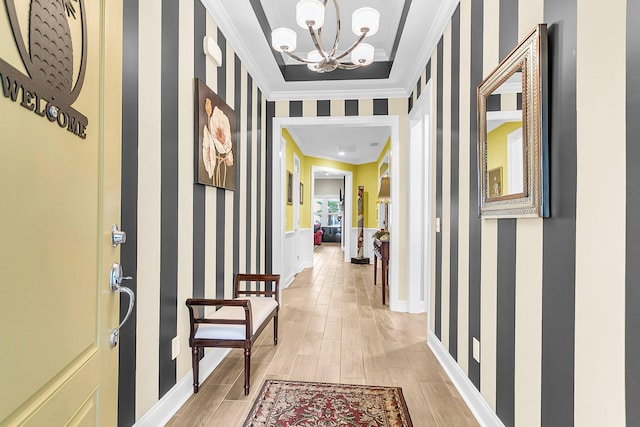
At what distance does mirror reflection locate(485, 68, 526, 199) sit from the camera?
1.46 metres

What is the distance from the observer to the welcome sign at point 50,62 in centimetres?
62

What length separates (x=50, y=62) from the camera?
0.72 metres

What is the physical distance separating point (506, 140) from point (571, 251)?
64 centimetres

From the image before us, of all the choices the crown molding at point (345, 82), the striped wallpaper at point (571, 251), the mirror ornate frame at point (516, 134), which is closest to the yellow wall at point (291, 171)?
the crown molding at point (345, 82)

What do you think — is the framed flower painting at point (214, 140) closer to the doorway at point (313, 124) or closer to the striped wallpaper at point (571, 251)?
the doorway at point (313, 124)

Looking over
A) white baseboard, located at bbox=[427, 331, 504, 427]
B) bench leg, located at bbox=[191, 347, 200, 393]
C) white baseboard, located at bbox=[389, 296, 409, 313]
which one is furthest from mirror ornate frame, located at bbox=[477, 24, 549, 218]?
white baseboard, located at bbox=[389, 296, 409, 313]

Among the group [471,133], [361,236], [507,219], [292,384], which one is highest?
[471,133]

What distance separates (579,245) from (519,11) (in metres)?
1.09

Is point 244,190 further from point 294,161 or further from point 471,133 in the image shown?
point 294,161

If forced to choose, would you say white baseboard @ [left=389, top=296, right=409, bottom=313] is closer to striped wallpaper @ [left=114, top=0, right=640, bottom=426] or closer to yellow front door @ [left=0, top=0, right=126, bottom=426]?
striped wallpaper @ [left=114, top=0, right=640, bottom=426]

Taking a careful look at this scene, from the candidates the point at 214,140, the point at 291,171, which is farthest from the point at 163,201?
the point at 291,171

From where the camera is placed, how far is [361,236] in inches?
339

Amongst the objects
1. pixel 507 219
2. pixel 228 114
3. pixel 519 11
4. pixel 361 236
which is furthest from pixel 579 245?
pixel 361 236

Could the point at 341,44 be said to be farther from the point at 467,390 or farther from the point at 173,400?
the point at 173,400
